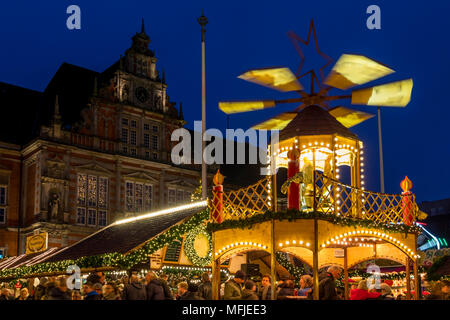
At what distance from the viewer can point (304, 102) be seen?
15.9m

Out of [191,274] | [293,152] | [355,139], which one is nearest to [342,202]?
[293,152]

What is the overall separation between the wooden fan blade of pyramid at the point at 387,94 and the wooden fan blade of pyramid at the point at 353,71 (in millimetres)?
276

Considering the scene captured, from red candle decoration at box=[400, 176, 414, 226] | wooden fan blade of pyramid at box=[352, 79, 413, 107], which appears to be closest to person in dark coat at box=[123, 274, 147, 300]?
red candle decoration at box=[400, 176, 414, 226]

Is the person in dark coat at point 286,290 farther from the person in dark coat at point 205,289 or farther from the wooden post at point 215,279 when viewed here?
the wooden post at point 215,279

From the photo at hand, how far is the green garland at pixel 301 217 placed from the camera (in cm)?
1291

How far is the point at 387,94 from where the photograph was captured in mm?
14742

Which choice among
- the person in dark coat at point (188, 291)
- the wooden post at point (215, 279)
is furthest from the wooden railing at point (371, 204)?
the person in dark coat at point (188, 291)

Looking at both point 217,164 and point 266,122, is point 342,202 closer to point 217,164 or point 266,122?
point 266,122

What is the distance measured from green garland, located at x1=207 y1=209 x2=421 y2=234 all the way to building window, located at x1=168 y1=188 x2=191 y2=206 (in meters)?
21.5

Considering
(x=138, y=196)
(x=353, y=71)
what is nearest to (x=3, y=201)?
(x=138, y=196)

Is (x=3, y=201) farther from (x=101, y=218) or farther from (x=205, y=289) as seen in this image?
(x=205, y=289)

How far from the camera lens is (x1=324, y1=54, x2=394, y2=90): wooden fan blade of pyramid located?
1446cm

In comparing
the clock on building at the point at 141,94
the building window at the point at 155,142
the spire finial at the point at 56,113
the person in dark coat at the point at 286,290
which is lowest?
the person in dark coat at the point at 286,290
